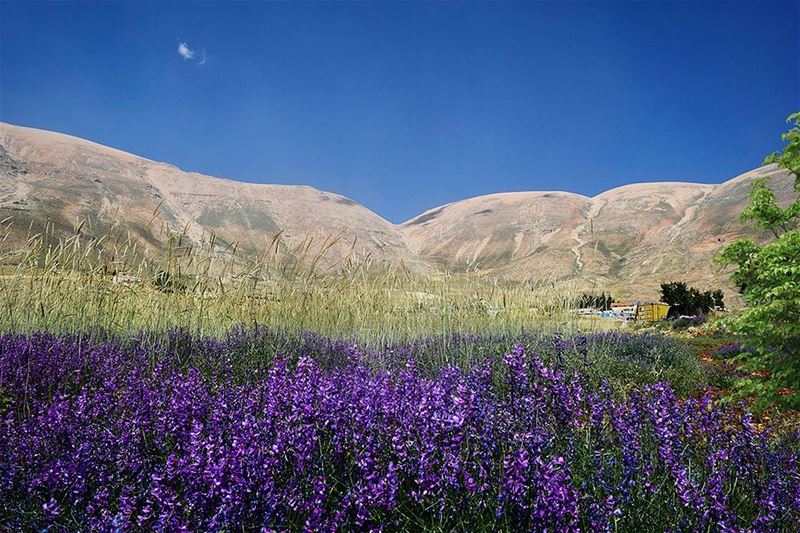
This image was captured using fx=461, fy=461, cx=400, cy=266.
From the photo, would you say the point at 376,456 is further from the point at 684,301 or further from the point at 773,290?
the point at 684,301

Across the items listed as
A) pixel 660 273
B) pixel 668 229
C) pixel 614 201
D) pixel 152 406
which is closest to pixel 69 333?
pixel 152 406

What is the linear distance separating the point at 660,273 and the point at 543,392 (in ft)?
309

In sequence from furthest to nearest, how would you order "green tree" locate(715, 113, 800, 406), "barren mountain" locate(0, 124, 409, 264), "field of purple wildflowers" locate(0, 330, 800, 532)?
"barren mountain" locate(0, 124, 409, 264)
"green tree" locate(715, 113, 800, 406)
"field of purple wildflowers" locate(0, 330, 800, 532)

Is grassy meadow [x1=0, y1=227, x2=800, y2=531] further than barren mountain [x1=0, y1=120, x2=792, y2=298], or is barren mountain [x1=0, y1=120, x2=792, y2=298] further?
barren mountain [x1=0, y1=120, x2=792, y2=298]

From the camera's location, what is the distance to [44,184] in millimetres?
104875

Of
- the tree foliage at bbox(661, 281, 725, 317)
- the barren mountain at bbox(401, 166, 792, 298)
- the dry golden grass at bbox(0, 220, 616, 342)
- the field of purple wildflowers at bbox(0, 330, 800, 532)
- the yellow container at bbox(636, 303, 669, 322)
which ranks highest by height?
the barren mountain at bbox(401, 166, 792, 298)

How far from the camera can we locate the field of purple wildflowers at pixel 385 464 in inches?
63.6

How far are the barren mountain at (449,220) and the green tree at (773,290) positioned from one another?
60.5 meters

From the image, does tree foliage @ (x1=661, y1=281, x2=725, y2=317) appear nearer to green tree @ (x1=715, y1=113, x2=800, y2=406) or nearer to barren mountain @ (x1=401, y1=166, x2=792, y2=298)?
green tree @ (x1=715, y1=113, x2=800, y2=406)

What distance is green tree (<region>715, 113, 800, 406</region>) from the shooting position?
4125 mm

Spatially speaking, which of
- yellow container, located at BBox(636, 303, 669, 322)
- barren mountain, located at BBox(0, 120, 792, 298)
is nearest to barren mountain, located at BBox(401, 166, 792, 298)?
barren mountain, located at BBox(0, 120, 792, 298)

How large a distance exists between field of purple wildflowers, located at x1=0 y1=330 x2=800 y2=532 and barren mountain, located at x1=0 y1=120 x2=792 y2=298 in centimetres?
6227

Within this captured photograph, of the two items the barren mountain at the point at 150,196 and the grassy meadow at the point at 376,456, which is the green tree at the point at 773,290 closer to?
the grassy meadow at the point at 376,456

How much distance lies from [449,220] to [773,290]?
197706 mm
